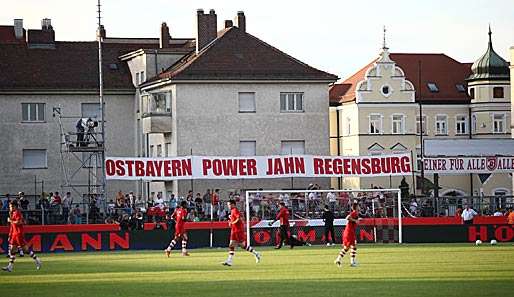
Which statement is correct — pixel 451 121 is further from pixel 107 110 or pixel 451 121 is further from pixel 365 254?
pixel 365 254

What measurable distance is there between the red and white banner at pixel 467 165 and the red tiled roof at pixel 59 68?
94.4 feet

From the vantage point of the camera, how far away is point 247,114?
78.5 metres

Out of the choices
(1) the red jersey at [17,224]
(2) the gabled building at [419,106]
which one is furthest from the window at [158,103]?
(1) the red jersey at [17,224]

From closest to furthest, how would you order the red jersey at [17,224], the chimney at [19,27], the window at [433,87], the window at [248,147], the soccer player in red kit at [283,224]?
the red jersey at [17,224]
the soccer player in red kit at [283,224]
the window at [248,147]
the chimney at [19,27]
the window at [433,87]

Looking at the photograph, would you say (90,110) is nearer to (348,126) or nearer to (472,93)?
(348,126)

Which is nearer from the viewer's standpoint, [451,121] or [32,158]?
[32,158]

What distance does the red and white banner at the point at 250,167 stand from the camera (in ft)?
190

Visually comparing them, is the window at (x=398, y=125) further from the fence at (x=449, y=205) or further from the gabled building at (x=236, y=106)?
the fence at (x=449, y=205)

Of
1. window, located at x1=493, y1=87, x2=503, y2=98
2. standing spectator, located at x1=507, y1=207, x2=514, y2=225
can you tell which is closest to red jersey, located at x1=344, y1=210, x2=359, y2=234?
standing spectator, located at x1=507, y1=207, x2=514, y2=225

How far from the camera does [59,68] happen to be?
8375 cm

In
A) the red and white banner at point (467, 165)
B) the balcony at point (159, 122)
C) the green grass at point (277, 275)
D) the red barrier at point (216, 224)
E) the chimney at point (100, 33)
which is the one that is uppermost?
the chimney at point (100, 33)

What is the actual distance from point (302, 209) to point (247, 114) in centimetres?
2307

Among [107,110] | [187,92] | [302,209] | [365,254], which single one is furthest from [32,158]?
[365,254]

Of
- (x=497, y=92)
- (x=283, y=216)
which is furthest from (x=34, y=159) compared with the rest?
(x=497, y=92)
